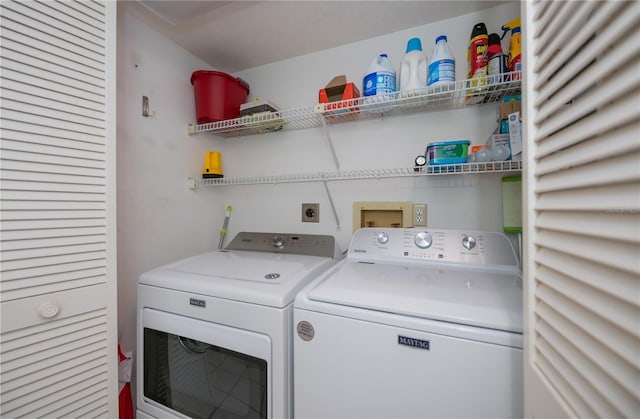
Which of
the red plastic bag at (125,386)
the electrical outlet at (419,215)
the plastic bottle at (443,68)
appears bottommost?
the red plastic bag at (125,386)

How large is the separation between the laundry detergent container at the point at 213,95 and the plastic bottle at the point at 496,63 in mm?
1575

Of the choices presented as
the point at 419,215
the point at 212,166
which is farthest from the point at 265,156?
the point at 419,215

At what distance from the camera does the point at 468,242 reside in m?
1.21

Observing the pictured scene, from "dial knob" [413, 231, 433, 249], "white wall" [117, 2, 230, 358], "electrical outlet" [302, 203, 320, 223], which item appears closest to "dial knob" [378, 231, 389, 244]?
"dial knob" [413, 231, 433, 249]

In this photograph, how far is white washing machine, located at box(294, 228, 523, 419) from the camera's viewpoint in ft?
2.30

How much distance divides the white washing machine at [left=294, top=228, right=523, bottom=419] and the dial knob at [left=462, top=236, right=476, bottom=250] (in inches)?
6.1

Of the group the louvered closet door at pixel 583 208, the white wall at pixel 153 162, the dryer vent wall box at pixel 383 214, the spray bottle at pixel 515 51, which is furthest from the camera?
the dryer vent wall box at pixel 383 214

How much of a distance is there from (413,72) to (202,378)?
1.83 m

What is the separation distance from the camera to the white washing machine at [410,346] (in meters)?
0.70

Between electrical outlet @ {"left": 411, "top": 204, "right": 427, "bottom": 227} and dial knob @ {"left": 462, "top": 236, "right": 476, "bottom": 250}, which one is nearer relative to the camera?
dial knob @ {"left": 462, "top": 236, "right": 476, "bottom": 250}

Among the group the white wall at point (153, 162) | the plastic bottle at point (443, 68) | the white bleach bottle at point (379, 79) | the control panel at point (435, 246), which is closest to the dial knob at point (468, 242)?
the control panel at point (435, 246)

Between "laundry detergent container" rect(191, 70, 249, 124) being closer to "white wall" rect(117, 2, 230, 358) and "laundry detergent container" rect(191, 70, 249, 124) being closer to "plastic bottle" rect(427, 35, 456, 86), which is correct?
"white wall" rect(117, 2, 230, 358)

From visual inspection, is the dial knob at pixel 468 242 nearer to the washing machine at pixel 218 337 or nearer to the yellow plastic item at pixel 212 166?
the washing machine at pixel 218 337

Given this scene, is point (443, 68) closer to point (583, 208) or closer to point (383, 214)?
point (383, 214)
